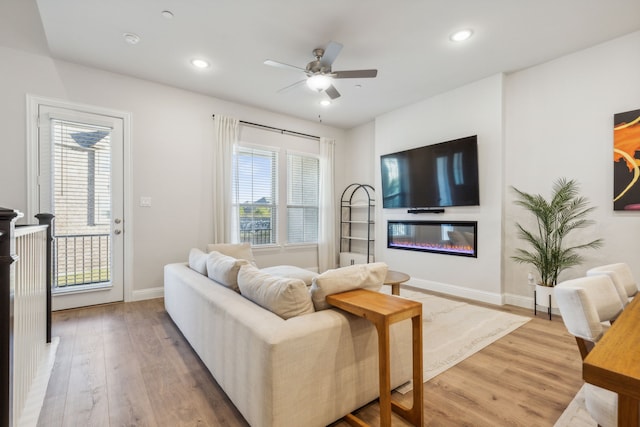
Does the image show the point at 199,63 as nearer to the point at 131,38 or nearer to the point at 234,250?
the point at 131,38

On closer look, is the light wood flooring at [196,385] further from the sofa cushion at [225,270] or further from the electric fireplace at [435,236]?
the electric fireplace at [435,236]

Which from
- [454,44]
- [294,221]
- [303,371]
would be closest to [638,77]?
[454,44]

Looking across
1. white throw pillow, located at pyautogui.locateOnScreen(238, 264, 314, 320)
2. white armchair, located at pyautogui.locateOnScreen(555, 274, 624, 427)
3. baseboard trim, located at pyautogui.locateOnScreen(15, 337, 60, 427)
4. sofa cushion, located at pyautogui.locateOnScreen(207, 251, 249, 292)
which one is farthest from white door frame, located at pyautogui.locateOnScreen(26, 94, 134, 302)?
white armchair, located at pyautogui.locateOnScreen(555, 274, 624, 427)

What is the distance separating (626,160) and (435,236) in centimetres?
217

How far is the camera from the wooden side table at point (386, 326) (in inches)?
54.7

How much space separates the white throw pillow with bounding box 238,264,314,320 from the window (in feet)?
9.77

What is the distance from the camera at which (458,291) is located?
409 cm

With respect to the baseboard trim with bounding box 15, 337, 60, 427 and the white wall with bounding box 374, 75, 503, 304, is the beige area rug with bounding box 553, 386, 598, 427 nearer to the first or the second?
the white wall with bounding box 374, 75, 503, 304

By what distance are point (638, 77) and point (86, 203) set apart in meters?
6.12

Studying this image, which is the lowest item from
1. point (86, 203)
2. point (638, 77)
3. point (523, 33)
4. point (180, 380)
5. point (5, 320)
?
point (180, 380)

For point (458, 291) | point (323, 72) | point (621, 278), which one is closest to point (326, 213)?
point (458, 291)

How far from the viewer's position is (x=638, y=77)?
113 inches

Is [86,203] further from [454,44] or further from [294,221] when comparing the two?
[454,44]

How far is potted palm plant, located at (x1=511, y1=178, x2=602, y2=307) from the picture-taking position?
317 cm
